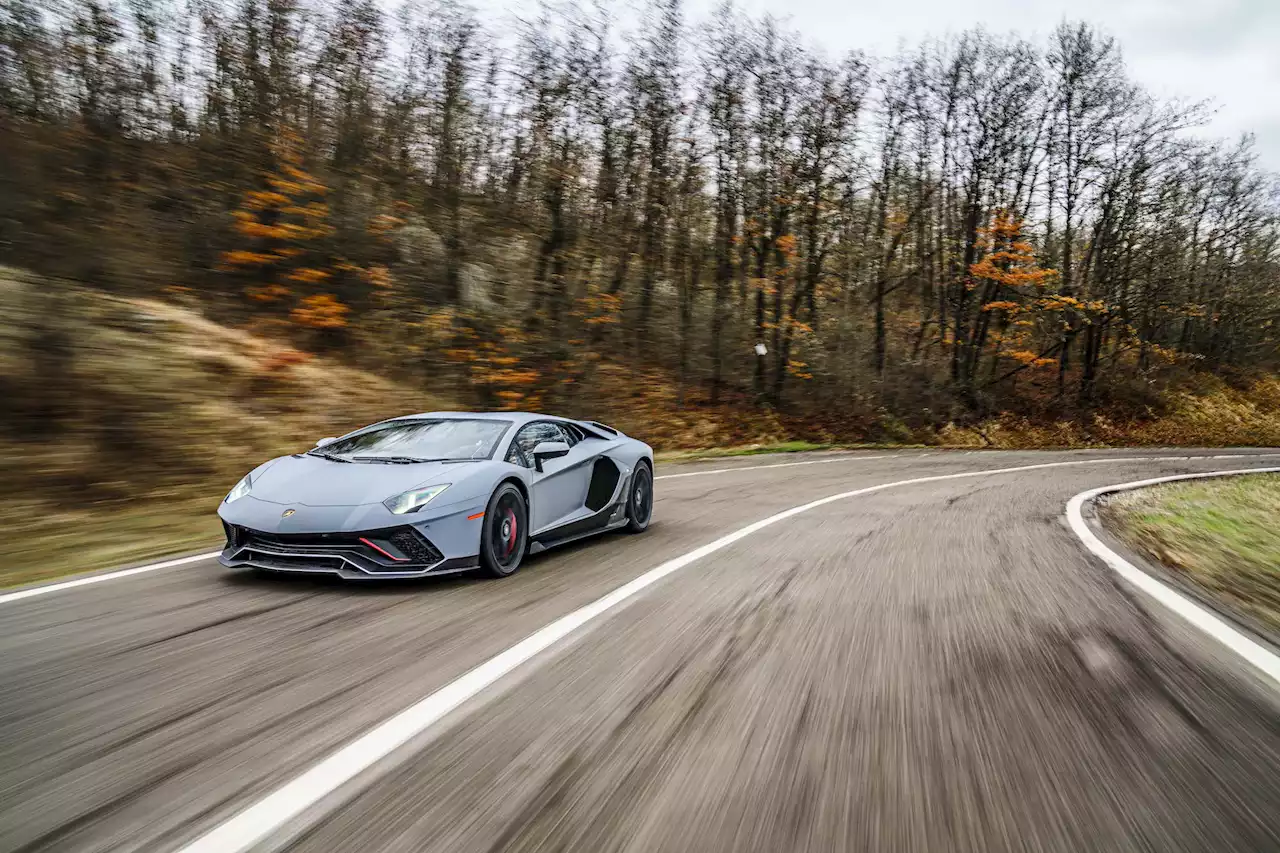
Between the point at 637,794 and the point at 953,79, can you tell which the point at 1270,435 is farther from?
the point at 637,794

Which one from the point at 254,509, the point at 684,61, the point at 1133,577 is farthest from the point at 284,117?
the point at 1133,577

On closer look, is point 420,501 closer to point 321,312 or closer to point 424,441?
point 424,441

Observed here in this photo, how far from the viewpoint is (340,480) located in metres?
5.70

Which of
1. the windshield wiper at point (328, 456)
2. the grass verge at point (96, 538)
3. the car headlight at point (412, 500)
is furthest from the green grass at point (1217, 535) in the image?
the grass verge at point (96, 538)

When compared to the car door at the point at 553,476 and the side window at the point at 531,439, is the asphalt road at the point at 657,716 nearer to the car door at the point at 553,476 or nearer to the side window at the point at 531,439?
the car door at the point at 553,476

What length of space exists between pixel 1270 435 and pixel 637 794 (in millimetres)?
39843

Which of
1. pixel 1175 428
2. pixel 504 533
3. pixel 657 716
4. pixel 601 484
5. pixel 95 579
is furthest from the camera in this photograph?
pixel 1175 428

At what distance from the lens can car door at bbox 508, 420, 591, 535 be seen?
21.7 ft

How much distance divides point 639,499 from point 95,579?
4494mm

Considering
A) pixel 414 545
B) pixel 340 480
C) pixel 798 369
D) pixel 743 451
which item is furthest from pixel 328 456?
pixel 798 369

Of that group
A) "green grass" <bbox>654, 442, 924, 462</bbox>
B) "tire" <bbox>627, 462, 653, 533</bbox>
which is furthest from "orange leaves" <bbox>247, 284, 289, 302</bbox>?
"tire" <bbox>627, 462, 653, 533</bbox>

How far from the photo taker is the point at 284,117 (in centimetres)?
1806

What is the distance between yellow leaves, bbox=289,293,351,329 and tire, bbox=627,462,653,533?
12361mm

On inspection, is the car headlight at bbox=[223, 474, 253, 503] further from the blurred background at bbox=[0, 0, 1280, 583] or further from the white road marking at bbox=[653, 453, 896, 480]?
the white road marking at bbox=[653, 453, 896, 480]
